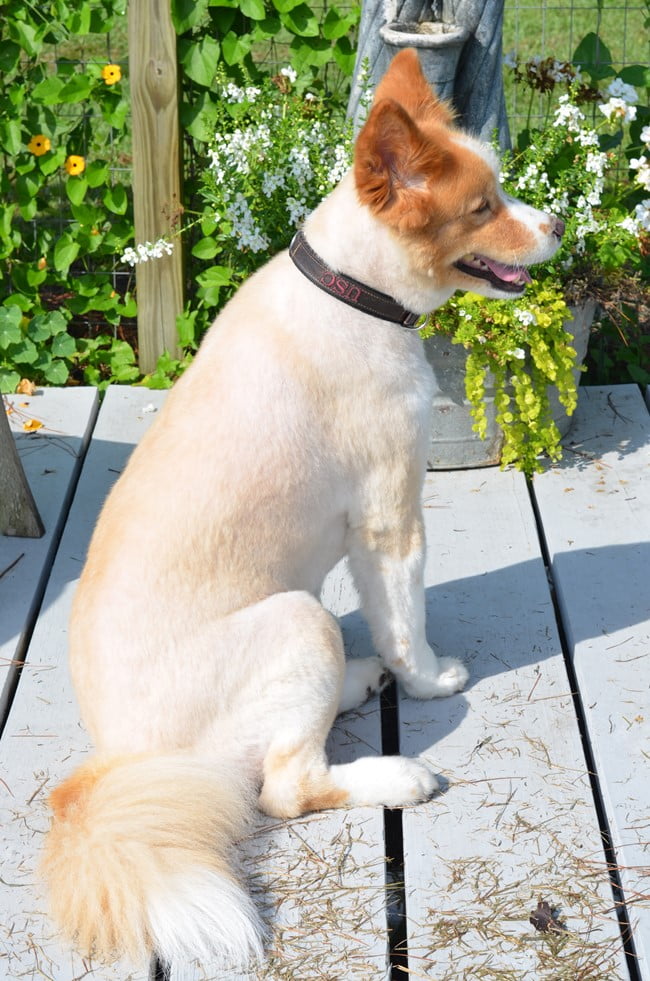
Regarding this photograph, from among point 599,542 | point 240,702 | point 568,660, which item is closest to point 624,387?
point 599,542

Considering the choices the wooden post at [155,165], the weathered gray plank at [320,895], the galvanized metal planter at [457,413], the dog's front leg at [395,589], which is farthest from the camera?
the wooden post at [155,165]

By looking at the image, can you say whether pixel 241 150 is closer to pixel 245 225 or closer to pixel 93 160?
pixel 245 225

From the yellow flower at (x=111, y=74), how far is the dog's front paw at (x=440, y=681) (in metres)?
2.74

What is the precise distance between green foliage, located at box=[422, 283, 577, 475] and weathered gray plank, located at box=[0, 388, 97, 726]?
55.4 inches

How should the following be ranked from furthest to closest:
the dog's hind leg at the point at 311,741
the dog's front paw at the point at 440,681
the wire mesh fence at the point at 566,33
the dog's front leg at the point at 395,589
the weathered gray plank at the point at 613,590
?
the wire mesh fence at the point at 566,33 → the dog's front paw at the point at 440,681 → the dog's front leg at the point at 395,589 → the weathered gray plank at the point at 613,590 → the dog's hind leg at the point at 311,741

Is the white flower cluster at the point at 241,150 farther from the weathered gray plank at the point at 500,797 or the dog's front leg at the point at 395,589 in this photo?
the dog's front leg at the point at 395,589

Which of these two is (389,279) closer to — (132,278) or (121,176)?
(132,278)

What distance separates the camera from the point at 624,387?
4820 mm

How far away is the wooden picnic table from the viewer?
2555 millimetres

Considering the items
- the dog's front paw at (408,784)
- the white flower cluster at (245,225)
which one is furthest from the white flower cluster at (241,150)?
the dog's front paw at (408,784)

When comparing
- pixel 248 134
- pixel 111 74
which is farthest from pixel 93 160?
pixel 248 134

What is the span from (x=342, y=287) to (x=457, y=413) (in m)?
1.53

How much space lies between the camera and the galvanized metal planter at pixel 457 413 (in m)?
4.16

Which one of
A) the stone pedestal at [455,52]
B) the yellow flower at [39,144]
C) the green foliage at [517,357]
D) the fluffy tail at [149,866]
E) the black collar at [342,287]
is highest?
the stone pedestal at [455,52]
